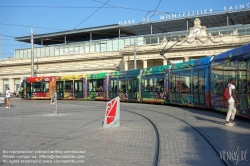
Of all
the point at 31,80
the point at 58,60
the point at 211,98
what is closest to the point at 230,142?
the point at 211,98

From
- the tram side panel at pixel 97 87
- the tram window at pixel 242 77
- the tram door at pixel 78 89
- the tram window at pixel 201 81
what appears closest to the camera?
the tram window at pixel 242 77

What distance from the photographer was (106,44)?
259ft

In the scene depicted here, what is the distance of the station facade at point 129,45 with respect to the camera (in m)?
61.8

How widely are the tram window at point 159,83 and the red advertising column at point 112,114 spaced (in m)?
12.4

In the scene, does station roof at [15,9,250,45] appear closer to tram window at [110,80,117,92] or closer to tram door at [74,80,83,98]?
tram door at [74,80,83,98]

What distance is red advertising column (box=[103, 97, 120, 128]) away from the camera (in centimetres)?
1184

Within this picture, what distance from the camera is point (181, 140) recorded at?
8977 millimetres

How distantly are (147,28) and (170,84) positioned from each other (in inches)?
2179

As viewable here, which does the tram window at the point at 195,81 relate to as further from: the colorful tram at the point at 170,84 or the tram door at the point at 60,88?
the tram door at the point at 60,88

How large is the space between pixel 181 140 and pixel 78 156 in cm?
318

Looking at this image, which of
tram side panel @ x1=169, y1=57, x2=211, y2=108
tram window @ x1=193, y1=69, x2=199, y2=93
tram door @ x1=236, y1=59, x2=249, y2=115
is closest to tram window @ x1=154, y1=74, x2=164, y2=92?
tram side panel @ x1=169, y1=57, x2=211, y2=108

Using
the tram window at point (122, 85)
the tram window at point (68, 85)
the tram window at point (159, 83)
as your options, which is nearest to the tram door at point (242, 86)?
the tram window at point (159, 83)

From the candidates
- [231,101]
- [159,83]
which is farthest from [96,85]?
[231,101]

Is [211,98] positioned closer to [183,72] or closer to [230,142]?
[183,72]
